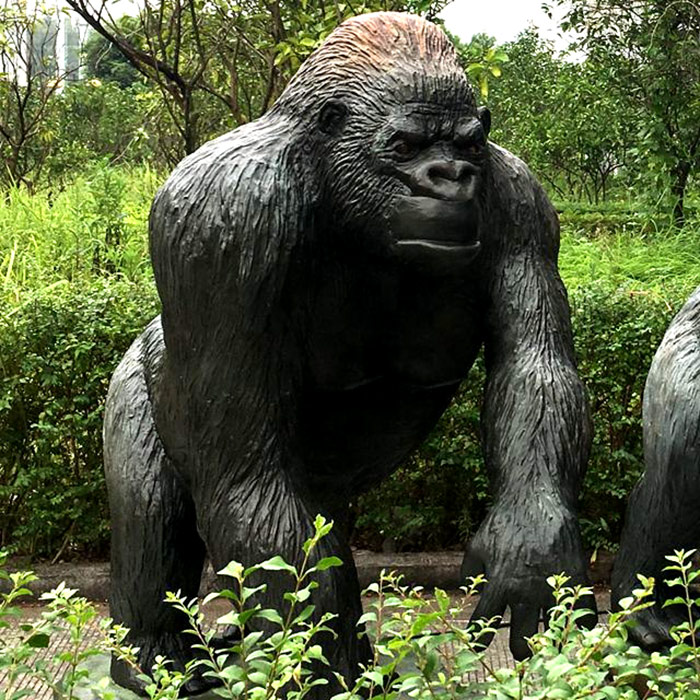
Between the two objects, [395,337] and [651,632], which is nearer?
[395,337]

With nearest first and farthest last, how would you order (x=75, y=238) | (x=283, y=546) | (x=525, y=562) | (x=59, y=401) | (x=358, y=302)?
(x=525, y=562) < (x=283, y=546) < (x=358, y=302) < (x=59, y=401) < (x=75, y=238)

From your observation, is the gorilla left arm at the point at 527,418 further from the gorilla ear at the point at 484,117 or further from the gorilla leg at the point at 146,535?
the gorilla leg at the point at 146,535

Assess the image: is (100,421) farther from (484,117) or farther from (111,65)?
(111,65)

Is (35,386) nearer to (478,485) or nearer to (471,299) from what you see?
(478,485)

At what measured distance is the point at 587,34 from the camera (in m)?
8.97

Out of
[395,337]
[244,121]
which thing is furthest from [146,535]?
[244,121]

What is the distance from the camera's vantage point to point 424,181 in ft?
5.80

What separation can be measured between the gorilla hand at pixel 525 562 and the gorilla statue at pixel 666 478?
903 millimetres

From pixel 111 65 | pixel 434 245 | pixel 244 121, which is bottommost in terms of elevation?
pixel 434 245

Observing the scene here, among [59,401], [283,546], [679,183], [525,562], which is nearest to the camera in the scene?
[525,562]

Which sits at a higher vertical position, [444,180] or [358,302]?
[444,180]

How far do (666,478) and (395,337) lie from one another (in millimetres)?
955

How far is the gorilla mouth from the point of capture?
1.77 metres

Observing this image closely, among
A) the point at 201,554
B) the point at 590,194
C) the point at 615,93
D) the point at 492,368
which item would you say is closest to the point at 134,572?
the point at 201,554
